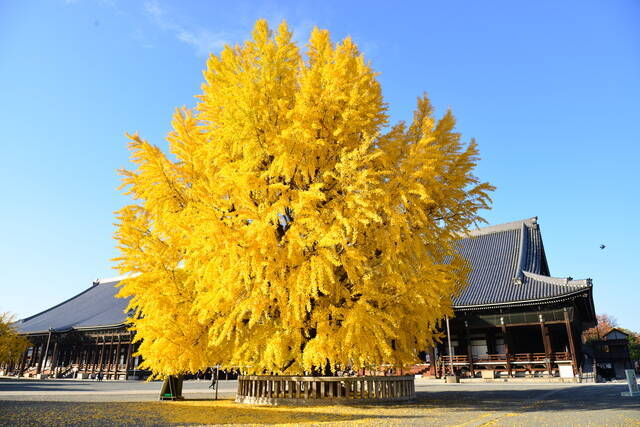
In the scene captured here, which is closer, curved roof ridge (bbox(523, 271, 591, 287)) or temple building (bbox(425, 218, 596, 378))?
curved roof ridge (bbox(523, 271, 591, 287))

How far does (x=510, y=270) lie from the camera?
28.4 metres

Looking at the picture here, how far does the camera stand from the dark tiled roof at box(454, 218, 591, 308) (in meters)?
23.7

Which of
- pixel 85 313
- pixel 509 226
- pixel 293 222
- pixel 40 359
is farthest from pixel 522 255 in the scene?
pixel 40 359

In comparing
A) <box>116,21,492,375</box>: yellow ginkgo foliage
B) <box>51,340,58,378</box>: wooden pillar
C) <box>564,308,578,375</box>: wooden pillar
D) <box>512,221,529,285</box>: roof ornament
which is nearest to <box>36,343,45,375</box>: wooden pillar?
<box>51,340,58,378</box>: wooden pillar

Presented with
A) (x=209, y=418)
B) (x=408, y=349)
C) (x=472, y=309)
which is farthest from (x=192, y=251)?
(x=472, y=309)

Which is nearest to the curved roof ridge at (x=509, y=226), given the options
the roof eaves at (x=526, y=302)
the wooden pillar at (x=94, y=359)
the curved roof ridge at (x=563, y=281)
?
the curved roof ridge at (x=563, y=281)

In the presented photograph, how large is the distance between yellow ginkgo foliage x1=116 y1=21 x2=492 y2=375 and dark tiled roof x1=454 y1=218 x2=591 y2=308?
1359cm

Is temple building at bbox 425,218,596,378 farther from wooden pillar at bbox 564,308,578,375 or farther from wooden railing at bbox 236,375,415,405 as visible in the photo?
wooden railing at bbox 236,375,415,405

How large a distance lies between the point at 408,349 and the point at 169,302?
6209 mm

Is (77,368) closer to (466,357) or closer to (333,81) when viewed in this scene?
(466,357)

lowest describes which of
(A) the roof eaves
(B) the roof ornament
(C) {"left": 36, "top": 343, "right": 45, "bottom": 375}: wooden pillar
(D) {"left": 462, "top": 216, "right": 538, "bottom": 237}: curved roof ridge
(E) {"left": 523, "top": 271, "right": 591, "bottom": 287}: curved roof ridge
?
(C) {"left": 36, "top": 343, "right": 45, "bottom": 375}: wooden pillar

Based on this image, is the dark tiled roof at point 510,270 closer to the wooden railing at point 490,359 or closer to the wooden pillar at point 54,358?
the wooden railing at point 490,359

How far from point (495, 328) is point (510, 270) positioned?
4.36 meters

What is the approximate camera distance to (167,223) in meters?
9.78
